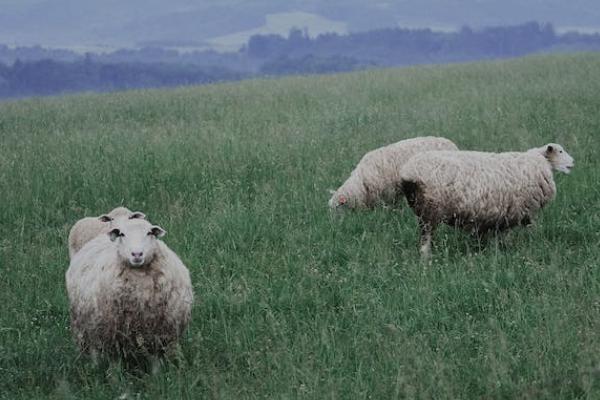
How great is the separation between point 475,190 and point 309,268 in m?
1.73

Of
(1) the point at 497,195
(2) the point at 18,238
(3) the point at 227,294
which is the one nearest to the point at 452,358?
(3) the point at 227,294

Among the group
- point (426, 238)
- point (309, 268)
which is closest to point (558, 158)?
point (426, 238)

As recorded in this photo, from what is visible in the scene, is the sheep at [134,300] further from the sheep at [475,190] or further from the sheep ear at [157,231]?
the sheep at [475,190]

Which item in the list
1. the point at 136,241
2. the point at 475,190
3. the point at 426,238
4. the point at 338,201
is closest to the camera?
the point at 136,241

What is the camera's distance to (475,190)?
6922 mm

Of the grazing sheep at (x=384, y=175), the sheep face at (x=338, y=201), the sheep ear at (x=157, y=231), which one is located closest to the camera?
the sheep ear at (x=157, y=231)

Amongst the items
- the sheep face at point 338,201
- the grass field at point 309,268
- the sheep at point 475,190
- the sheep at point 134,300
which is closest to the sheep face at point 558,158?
the sheep at point 475,190

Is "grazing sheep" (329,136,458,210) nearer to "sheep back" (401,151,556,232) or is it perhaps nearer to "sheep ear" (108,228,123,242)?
"sheep back" (401,151,556,232)

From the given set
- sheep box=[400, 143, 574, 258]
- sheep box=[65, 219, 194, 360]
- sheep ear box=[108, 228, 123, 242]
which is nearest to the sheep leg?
sheep box=[400, 143, 574, 258]

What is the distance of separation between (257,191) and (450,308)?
13.2 feet

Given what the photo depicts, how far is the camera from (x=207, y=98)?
19203 mm

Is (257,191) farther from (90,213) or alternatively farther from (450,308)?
(450,308)

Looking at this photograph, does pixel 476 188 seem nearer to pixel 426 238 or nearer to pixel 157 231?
pixel 426 238

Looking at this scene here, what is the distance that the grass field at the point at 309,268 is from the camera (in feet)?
15.2
